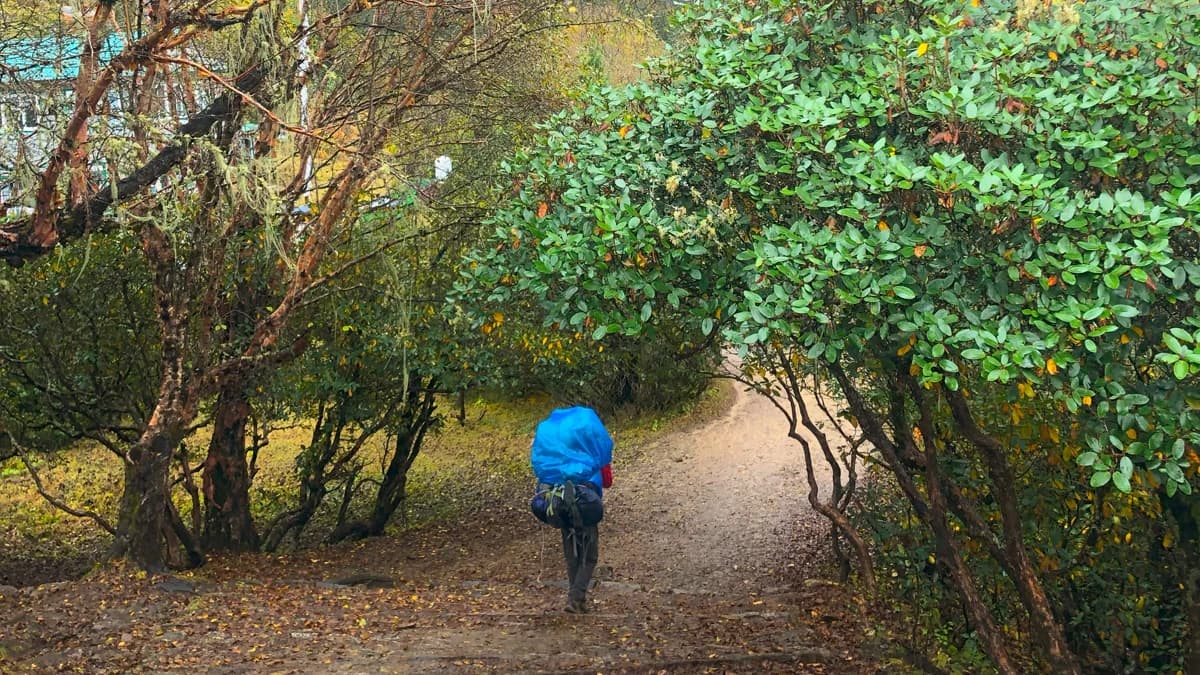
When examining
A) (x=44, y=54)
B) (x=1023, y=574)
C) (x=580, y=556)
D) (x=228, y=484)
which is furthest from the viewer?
(x=228, y=484)

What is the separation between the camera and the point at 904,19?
4676 millimetres

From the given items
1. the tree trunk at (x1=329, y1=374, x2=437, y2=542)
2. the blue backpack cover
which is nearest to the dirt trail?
the tree trunk at (x1=329, y1=374, x2=437, y2=542)

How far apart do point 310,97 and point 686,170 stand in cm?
450

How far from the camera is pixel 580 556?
6934mm

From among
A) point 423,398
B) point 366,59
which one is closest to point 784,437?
point 423,398

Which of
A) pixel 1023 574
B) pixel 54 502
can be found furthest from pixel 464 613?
pixel 1023 574

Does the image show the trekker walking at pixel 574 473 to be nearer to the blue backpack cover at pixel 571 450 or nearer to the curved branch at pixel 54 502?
the blue backpack cover at pixel 571 450

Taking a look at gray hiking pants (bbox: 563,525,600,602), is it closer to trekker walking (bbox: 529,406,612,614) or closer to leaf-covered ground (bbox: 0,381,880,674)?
trekker walking (bbox: 529,406,612,614)

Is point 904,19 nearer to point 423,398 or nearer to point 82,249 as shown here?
point 82,249

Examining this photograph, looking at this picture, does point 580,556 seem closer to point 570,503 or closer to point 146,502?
point 570,503

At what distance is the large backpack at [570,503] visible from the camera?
261 inches

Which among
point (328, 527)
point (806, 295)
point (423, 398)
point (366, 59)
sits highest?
point (366, 59)

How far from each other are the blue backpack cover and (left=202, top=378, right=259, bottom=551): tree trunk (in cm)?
379

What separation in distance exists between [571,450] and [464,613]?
4.63 ft
